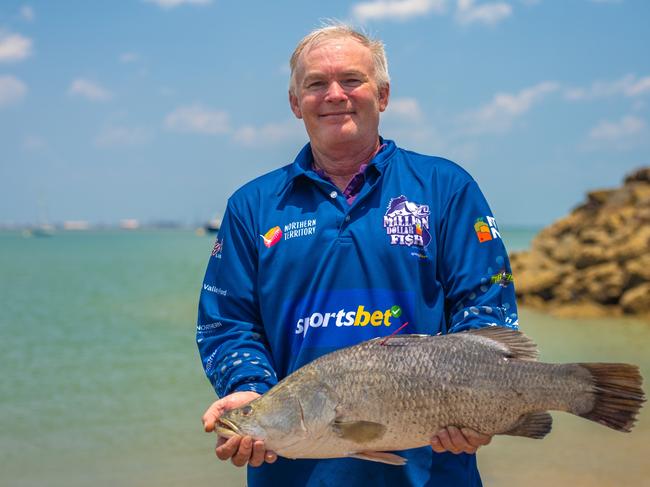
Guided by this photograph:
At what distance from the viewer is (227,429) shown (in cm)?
285

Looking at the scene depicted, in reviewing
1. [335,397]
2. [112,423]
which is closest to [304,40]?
[335,397]

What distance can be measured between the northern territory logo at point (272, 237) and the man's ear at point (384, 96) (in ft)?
2.30

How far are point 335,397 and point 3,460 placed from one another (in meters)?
7.73

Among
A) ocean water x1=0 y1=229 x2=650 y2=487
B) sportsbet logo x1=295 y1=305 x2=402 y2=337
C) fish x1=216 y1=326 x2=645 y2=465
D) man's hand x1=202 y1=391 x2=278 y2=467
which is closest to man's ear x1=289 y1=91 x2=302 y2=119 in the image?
sportsbet logo x1=295 y1=305 x2=402 y2=337

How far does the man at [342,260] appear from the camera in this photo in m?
3.02

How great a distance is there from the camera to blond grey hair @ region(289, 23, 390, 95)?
326 cm

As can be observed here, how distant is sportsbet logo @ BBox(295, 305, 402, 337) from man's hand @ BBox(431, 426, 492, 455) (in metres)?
0.47

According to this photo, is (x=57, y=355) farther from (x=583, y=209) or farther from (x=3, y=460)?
(x=583, y=209)

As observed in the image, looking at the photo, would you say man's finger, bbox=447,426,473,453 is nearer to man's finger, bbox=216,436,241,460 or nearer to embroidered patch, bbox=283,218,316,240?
man's finger, bbox=216,436,241,460

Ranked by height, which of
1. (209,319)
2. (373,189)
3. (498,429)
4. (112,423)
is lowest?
(112,423)

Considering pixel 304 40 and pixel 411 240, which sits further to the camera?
pixel 304 40

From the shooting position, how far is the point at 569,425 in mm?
9391

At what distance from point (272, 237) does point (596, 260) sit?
19.5 m

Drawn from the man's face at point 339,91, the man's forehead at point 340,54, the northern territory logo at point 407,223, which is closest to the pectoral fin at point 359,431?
the northern territory logo at point 407,223
